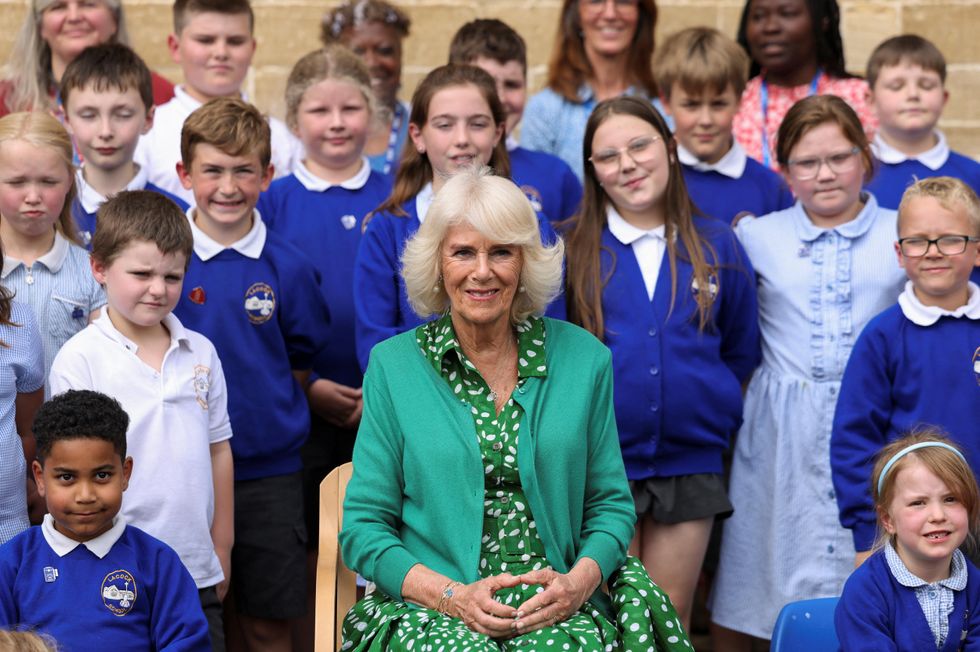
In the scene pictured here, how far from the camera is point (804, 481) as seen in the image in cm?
484

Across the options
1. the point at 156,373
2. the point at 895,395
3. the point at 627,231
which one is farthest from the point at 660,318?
the point at 156,373

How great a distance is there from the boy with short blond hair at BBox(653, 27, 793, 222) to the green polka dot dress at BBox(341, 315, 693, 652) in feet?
4.86

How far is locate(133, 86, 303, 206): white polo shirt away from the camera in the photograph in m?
5.28

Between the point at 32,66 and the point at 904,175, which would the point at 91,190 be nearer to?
the point at 32,66

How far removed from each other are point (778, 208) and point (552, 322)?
5.28 feet

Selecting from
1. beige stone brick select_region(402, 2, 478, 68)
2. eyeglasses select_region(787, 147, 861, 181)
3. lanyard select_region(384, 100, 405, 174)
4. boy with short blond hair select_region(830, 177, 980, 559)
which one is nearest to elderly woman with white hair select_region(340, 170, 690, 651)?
boy with short blond hair select_region(830, 177, 980, 559)

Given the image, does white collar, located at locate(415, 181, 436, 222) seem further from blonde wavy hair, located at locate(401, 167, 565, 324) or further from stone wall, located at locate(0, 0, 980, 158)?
stone wall, located at locate(0, 0, 980, 158)

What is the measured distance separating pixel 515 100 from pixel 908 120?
143 cm

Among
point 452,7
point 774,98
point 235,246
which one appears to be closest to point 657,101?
point 774,98

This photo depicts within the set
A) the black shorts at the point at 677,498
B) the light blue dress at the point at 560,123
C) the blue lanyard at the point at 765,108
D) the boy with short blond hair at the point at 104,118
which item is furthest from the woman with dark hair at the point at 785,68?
the boy with short blond hair at the point at 104,118

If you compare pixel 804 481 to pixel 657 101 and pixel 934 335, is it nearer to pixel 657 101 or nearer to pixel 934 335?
pixel 934 335

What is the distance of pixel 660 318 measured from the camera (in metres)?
4.63

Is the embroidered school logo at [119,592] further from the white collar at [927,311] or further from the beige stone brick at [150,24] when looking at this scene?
the beige stone brick at [150,24]

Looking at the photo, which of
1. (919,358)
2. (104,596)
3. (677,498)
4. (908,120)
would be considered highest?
(908,120)
